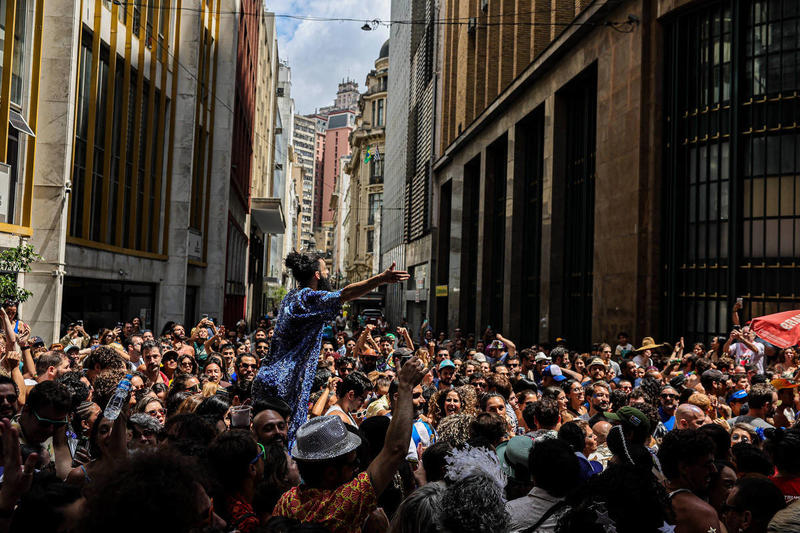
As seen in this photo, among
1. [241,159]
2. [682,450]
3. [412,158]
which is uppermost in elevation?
[412,158]

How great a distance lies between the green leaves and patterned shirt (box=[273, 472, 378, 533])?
10493mm

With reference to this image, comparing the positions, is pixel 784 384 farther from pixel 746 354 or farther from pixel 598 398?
pixel 746 354

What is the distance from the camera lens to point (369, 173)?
8775 centimetres

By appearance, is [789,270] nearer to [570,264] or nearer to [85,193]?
[570,264]

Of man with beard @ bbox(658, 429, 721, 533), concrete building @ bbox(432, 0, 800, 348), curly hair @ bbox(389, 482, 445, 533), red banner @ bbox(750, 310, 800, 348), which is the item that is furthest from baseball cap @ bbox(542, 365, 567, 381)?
curly hair @ bbox(389, 482, 445, 533)

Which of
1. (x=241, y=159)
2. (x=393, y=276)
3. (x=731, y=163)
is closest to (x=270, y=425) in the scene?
(x=393, y=276)

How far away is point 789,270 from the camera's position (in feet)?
47.1

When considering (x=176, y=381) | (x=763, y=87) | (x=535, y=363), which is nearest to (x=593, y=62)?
(x=763, y=87)

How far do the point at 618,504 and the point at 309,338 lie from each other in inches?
89.4

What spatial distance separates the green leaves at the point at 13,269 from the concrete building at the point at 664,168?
12090mm

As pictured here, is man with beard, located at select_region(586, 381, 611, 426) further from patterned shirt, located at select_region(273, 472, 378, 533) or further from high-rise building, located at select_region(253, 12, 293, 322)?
high-rise building, located at select_region(253, 12, 293, 322)

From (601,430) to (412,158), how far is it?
140 feet

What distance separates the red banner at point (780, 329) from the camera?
10.1 metres

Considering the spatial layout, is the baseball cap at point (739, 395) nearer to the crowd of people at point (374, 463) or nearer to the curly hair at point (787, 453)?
the crowd of people at point (374, 463)
